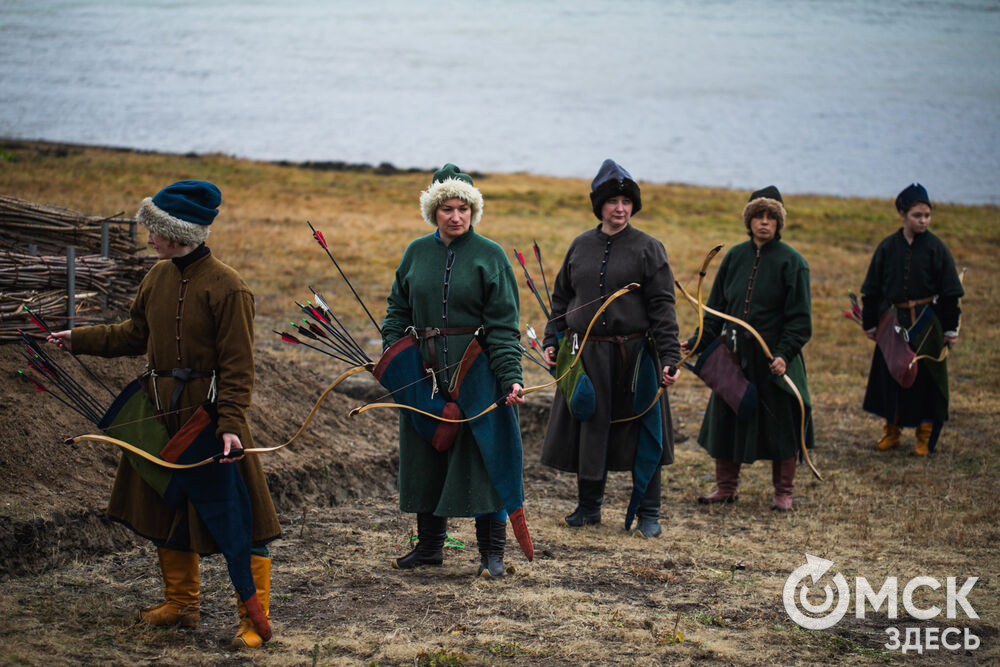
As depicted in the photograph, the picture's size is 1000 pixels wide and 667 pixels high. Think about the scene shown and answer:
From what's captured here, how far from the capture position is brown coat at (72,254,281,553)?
12.1ft

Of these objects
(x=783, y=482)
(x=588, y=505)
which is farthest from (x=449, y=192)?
(x=783, y=482)

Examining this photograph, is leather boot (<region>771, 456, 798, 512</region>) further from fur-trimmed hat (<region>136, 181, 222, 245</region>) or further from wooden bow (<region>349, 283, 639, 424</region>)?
fur-trimmed hat (<region>136, 181, 222, 245</region>)

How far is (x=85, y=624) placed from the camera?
3871 millimetres

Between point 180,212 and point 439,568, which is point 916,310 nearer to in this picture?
point 439,568

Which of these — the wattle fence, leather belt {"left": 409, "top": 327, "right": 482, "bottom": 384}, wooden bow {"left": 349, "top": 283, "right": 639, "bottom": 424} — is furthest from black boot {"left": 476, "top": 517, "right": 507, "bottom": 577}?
the wattle fence

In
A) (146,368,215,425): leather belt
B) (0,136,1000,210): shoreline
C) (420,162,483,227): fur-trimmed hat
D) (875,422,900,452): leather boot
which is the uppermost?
(0,136,1000,210): shoreline

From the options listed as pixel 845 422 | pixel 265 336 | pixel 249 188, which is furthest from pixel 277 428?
pixel 249 188

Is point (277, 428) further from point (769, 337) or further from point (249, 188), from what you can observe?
point (249, 188)

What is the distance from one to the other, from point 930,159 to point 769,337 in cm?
5910

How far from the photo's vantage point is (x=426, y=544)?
4.93m

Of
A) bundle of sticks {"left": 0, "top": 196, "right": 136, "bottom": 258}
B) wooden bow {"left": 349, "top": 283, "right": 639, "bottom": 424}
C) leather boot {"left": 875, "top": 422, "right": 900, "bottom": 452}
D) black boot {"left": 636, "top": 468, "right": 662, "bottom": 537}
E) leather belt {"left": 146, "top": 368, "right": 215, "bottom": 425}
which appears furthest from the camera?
leather boot {"left": 875, "top": 422, "right": 900, "bottom": 452}

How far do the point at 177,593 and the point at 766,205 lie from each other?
4188 mm

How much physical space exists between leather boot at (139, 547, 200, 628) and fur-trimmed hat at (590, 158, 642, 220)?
296 centimetres

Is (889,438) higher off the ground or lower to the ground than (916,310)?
lower
